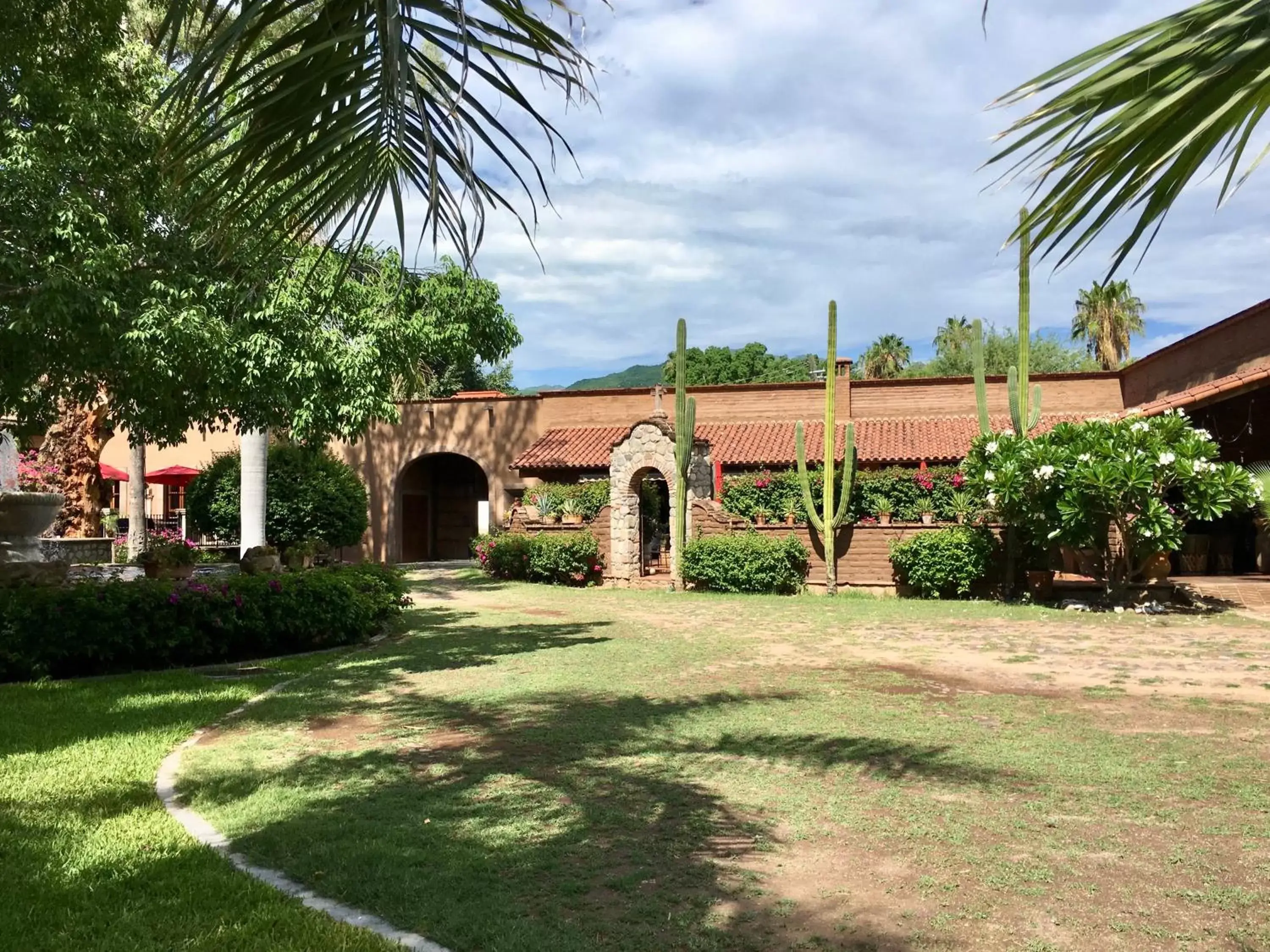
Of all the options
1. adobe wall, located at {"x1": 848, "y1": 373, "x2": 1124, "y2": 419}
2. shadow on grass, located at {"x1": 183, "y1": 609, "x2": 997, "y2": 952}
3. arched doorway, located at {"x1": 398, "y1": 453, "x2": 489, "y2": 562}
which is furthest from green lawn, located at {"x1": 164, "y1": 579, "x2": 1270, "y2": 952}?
arched doorway, located at {"x1": 398, "y1": 453, "x2": 489, "y2": 562}

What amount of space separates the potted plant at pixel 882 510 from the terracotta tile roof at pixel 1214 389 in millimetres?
4411

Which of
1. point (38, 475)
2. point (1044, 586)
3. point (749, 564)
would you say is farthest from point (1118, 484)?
point (38, 475)

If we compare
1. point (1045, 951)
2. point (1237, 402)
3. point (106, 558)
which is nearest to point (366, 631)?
point (1045, 951)

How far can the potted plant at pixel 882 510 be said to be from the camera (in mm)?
18594

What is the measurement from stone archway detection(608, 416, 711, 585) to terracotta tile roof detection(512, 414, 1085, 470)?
76.8 inches

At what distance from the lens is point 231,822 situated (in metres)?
5.02

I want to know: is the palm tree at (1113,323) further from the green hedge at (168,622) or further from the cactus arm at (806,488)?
the green hedge at (168,622)

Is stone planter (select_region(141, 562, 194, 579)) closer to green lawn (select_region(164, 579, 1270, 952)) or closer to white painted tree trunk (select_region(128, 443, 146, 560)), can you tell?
green lawn (select_region(164, 579, 1270, 952))

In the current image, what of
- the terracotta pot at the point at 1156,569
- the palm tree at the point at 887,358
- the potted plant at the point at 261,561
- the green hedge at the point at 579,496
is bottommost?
the terracotta pot at the point at 1156,569

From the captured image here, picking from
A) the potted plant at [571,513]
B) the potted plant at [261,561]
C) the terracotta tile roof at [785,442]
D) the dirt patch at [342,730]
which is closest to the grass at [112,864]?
the dirt patch at [342,730]

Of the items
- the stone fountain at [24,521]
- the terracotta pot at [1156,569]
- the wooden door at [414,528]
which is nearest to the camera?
the stone fountain at [24,521]

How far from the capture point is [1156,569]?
15.3 meters

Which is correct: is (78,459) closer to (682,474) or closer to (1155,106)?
(682,474)

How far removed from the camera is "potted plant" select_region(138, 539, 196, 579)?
43.9ft
